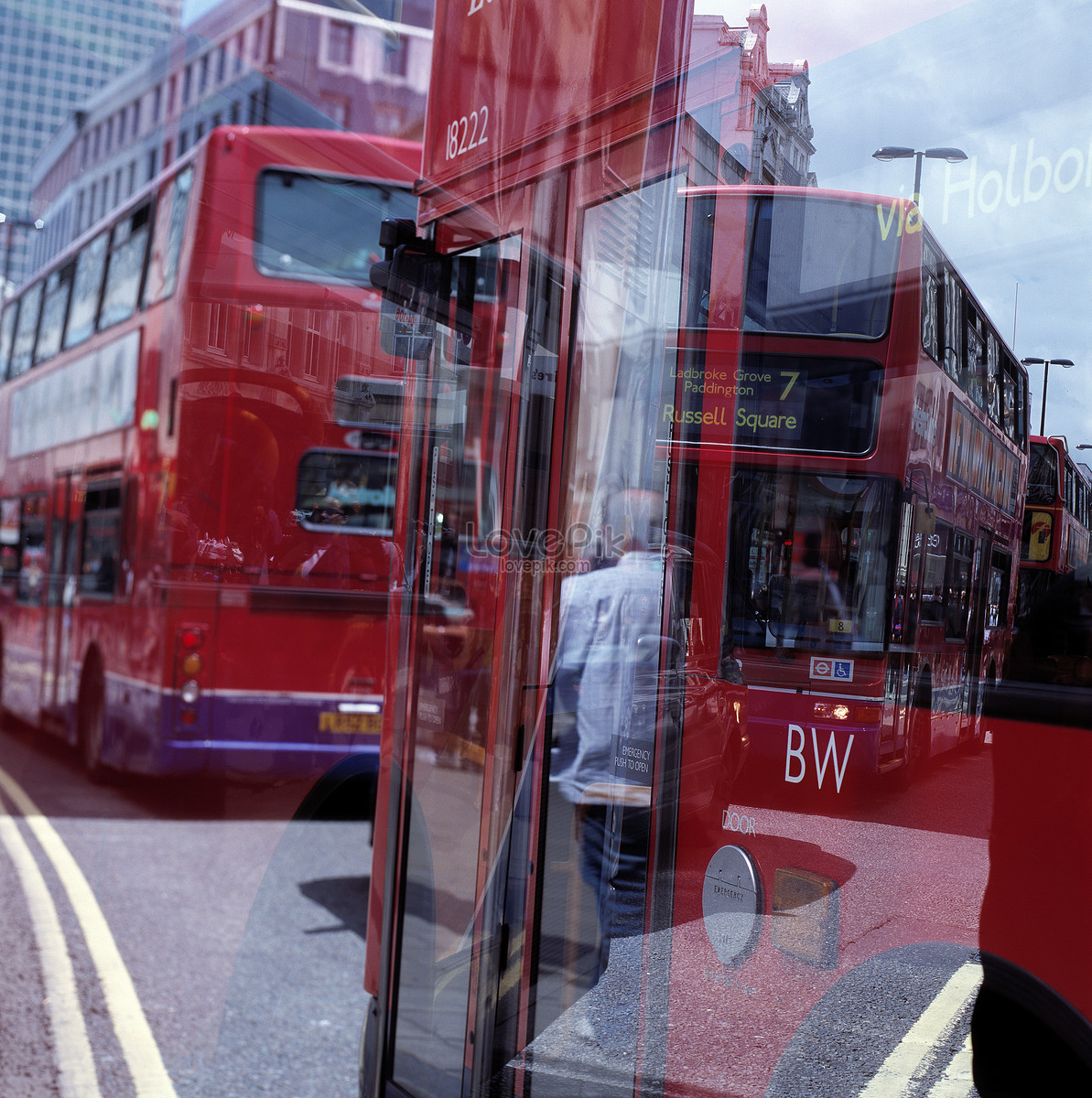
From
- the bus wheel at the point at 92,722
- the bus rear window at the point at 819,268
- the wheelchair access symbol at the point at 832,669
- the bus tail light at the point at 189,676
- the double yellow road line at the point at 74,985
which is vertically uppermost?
the bus rear window at the point at 819,268

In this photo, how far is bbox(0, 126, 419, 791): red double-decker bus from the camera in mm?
2344

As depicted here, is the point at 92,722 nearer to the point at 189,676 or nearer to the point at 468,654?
the point at 189,676

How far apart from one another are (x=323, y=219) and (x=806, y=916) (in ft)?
11.9

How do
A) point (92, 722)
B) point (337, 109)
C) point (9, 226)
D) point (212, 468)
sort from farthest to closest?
point (337, 109) → point (9, 226) → point (92, 722) → point (212, 468)

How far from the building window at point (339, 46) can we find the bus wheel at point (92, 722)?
14.2 ft

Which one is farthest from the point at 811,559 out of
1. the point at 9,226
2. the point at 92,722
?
the point at 9,226

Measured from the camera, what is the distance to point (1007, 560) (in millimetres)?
1273

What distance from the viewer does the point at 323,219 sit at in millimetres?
4262

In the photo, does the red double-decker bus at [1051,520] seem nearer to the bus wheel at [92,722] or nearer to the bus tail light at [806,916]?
the bus tail light at [806,916]

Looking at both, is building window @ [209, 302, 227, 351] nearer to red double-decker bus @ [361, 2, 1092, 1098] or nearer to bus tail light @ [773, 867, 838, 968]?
red double-decker bus @ [361, 2, 1092, 1098]

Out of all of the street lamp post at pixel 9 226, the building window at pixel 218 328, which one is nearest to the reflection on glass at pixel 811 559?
the building window at pixel 218 328

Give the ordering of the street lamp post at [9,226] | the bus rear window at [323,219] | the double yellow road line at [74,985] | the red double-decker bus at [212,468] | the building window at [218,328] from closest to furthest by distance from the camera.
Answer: the red double-decker bus at [212,468], the building window at [218,328], the double yellow road line at [74,985], the bus rear window at [323,219], the street lamp post at [9,226]

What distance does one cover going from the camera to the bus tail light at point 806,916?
4.53 feet

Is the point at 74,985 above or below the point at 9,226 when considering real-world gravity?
below
